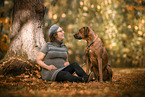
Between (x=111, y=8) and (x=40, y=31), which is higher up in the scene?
(x=111, y=8)

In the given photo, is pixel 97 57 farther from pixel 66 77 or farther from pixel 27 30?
pixel 27 30

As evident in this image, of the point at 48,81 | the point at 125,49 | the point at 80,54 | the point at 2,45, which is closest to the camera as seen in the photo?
the point at 48,81

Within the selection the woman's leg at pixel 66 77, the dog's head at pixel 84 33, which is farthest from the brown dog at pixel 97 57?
the woman's leg at pixel 66 77

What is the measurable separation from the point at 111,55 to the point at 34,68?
357 inches

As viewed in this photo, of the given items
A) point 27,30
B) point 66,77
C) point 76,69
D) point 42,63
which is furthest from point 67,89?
point 27,30

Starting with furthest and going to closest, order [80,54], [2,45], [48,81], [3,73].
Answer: [80,54] → [2,45] → [3,73] → [48,81]

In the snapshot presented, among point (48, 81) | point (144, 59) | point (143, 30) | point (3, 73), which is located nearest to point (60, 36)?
point (48, 81)

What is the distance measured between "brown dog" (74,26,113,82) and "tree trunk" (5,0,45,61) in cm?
185

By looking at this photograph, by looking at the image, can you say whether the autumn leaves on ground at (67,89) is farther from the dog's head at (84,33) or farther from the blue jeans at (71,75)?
the dog's head at (84,33)

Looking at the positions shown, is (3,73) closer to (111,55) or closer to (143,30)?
(111,55)

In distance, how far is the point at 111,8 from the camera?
1161cm

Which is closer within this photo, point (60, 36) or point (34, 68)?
point (60, 36)

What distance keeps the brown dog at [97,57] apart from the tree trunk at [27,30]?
1.85 m

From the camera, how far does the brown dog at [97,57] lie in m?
4.82
